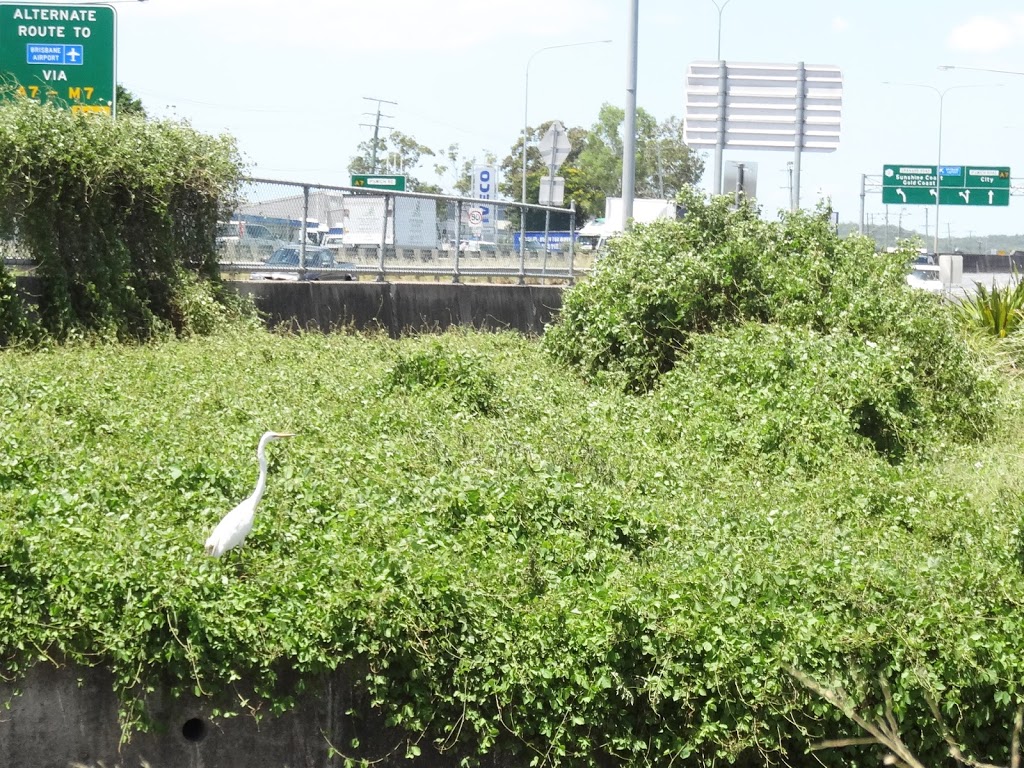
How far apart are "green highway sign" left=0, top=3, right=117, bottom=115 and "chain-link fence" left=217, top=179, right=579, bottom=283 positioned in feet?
7.89

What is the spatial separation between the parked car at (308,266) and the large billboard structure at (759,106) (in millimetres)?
6340

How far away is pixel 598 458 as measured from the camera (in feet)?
29.5

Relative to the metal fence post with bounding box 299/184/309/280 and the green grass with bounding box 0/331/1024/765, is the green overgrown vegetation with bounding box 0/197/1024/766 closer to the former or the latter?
the green grass with bounding box 0/331/1024/765

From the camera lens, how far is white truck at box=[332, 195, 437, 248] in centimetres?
1836

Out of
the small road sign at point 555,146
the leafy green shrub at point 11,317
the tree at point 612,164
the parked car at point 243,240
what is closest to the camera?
the leafy green shrub at point 11,317

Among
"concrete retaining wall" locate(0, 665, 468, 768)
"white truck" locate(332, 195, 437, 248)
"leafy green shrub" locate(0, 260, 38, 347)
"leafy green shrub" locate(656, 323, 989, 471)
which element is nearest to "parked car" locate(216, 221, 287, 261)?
"white truck" locate(332, 195, 437, 248)

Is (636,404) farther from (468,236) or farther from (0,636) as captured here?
(468,236)

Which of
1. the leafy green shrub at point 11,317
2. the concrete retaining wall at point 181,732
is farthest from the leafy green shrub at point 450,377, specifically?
the concrete retaining wall at point 181,732

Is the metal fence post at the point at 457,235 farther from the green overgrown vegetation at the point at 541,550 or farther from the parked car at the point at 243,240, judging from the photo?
the green overgrown vegetation at the point at 541,550

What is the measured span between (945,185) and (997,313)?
45.4m

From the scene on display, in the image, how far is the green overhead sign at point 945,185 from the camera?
59000 millimetres

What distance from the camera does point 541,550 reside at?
6941mm

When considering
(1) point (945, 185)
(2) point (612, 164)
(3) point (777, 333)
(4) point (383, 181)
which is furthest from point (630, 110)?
(2) point (612, 164)

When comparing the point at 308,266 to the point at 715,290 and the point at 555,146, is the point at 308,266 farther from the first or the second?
the point at 555,146
